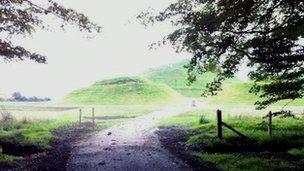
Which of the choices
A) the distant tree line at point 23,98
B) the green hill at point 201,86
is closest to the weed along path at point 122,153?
the green hill at point 201,86

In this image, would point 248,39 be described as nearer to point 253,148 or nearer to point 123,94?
point 253,148

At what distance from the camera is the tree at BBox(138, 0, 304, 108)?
17.5 m

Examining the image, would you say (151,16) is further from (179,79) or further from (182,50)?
(179,79)

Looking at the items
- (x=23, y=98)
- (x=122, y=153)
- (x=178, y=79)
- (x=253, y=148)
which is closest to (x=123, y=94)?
(x=23, y=98)

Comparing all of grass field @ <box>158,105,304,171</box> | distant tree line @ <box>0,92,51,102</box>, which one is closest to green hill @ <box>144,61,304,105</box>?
grass field @ <box>158,105,304,171</box>

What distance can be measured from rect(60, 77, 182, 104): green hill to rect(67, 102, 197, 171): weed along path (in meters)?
33.2

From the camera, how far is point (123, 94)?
63312 mm

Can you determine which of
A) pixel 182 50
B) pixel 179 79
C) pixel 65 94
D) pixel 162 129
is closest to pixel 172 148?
pixel 182 50

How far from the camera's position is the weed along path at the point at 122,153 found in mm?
16312

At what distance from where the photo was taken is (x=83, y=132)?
28125mm

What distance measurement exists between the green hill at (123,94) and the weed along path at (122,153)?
33.2m

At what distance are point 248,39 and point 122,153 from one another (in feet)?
22.9

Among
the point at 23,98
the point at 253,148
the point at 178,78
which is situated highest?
the point at 178,78

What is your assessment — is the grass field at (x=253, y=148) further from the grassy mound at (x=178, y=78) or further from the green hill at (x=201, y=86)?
the grassy mound at (x=178, y=78)
